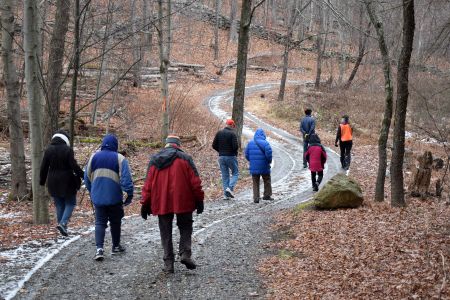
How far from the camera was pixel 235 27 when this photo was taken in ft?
221

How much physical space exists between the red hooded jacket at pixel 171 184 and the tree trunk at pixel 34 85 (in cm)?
360

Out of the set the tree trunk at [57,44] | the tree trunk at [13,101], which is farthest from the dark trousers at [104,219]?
the tree trunk at [13,101]

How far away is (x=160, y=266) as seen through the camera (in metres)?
7.69

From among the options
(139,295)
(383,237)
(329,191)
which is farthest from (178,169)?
(329,191)

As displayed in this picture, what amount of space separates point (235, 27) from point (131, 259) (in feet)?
204

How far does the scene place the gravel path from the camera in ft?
21.7

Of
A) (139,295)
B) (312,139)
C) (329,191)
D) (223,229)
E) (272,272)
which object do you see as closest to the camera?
(139,295)

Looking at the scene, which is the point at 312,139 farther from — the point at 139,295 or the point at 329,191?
the point at 139,295

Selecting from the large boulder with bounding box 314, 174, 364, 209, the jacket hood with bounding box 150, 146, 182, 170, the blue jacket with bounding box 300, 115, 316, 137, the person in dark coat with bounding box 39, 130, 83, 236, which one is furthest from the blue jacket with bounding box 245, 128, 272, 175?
the jacket hood with bounding box 150, 146, 182, 170

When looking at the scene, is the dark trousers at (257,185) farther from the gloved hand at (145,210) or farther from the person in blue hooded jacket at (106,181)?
the gloved hand at (145,210)

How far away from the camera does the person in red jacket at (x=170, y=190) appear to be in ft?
23.1

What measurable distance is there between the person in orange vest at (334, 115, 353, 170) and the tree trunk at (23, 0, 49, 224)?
1137 centimetres

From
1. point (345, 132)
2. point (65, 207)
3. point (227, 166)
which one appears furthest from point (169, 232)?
point (345, 132)

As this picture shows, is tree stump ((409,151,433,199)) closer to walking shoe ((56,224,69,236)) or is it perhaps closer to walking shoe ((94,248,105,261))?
walking shoe ((94,248,105,261))
